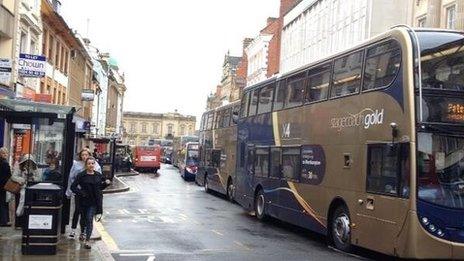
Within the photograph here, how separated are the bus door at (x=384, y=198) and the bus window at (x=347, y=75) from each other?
1605mm

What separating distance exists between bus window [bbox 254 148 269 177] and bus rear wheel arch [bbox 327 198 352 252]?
4826 millimetres

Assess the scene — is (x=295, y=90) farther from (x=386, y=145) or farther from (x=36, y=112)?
(x=36, y=112)

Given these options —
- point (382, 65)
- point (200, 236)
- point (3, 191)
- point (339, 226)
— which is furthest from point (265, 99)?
point (3, 191)

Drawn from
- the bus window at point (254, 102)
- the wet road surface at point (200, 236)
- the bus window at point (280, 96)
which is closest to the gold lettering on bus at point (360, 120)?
the wet road surface at point (200, 236)

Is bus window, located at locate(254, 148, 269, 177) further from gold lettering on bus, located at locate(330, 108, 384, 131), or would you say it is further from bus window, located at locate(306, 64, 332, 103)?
gold lettering on bus, located at locate(330, 108, 384, 131)

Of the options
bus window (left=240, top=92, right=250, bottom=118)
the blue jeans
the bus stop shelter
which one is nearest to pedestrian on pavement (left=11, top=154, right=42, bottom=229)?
the bus stop shelter

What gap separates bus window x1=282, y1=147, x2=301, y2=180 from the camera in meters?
16.2

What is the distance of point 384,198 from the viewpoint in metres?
11.6

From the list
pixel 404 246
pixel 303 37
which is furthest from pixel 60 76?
pixel 404 246

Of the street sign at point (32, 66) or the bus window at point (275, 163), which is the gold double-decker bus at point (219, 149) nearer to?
the bus window at point (275, 163)

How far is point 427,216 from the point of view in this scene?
10703 mm

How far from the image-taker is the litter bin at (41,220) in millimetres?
10656

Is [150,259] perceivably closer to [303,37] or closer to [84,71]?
[303,37]

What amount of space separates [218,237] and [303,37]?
38.7 metres
